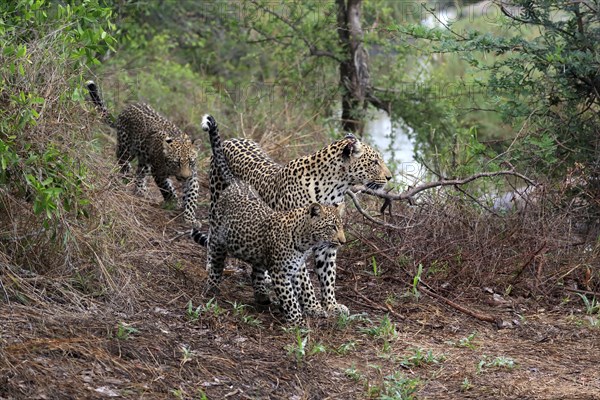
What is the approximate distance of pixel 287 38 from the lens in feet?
49.9

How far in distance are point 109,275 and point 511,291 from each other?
11.9ft

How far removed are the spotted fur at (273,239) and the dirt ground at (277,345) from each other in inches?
9.6

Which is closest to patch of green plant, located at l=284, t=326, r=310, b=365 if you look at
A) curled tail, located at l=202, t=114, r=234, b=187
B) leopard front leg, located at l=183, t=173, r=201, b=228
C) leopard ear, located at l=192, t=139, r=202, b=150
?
curled tail, located at l=202, t=114, r=234, b=187

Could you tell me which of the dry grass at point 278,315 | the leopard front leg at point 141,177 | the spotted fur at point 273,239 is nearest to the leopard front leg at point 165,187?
the leopard front leg at point 141,177

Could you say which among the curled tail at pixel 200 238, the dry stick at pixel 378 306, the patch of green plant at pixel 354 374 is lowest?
the patch of green plant at pixel 354 374

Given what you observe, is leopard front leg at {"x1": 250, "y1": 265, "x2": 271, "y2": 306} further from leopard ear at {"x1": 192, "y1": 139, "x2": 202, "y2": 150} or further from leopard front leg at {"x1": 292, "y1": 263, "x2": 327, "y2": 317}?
leopard ear at {"x1": 192, "y1": 139, "x2": 202, "y2": 150}

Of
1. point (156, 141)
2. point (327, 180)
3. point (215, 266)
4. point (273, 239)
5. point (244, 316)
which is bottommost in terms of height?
point (244, 316)

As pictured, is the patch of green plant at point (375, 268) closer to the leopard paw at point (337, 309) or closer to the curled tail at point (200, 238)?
the leopard paw at point (337, 309)

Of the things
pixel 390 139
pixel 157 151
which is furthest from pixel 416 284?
pixel 390 139

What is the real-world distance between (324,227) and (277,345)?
3.26 ft

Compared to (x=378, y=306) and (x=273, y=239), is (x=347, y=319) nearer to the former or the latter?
(x=378, y=306)

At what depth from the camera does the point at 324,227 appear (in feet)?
25.4

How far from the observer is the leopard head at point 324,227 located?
7750 mm

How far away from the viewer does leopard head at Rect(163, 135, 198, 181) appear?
1084 centimetres
